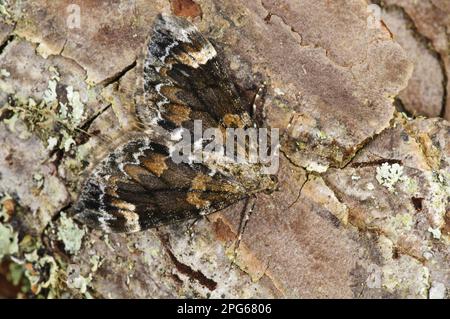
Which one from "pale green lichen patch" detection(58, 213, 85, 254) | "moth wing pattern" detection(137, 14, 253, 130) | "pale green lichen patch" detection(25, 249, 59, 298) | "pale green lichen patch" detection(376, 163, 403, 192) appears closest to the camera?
"pale green lichen patch" detection(376, 163, 403, 192)

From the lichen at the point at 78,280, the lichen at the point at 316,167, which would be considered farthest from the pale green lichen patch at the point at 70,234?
the lichen at the point at 316,167

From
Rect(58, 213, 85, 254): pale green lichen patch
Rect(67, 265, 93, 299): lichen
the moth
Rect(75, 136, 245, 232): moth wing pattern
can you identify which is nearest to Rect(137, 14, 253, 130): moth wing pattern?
the moth

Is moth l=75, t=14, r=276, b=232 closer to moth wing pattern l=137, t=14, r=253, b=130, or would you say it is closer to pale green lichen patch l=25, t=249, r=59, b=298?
moth wing pattern l=137, t=14, r=253, b=130

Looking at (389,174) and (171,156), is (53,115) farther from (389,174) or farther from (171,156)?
(389,174)

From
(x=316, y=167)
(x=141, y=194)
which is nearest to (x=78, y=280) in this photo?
(x=141, y=194)

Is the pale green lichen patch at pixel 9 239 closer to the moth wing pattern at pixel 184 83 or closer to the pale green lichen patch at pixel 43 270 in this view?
the pale green lichen patch at pixel 43 270
